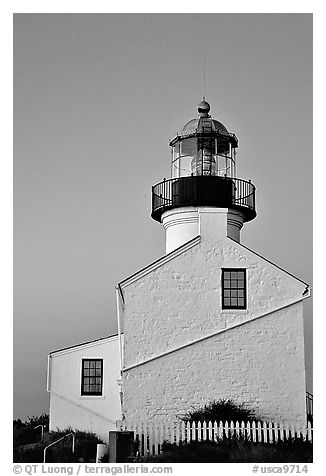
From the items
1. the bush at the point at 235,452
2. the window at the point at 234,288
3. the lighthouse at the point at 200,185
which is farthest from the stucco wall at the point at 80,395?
the bush at the point at 235,452

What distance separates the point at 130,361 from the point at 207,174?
208 inches

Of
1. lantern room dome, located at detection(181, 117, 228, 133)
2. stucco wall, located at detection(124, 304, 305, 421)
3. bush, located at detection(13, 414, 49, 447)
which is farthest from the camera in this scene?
lantern room dome, located at detection(181, 117, 228, 133)

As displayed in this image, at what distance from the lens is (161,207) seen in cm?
1962

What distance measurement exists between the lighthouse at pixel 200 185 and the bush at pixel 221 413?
4.05 m

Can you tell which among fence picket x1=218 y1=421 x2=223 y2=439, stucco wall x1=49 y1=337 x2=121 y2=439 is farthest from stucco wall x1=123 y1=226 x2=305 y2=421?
stucco wall x1=49 y1=337 x2=121 y2=439

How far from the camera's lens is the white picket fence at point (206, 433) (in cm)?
1534

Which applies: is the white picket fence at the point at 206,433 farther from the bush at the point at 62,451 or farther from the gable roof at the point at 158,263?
the gable roof at the point at 158,263

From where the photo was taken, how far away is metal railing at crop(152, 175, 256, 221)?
19.2m

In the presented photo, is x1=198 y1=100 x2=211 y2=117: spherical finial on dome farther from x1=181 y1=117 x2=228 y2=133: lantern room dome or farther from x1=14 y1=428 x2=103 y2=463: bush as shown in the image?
x1=14 y1=428 x2=103 y2=463: bush

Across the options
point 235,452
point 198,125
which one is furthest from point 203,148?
point 235,452

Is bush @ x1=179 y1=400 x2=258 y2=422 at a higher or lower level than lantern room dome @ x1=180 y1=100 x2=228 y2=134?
lower

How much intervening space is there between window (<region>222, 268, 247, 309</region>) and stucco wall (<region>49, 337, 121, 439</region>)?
4.16 m

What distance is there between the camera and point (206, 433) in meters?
15.4
